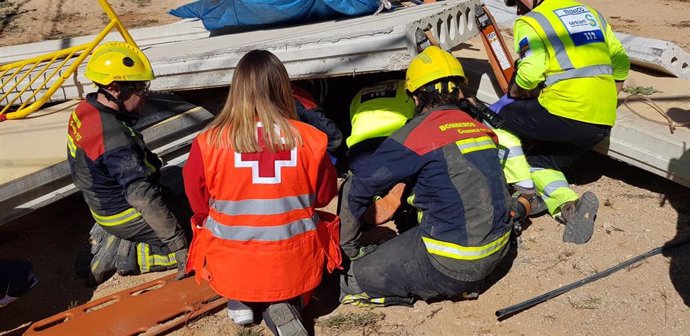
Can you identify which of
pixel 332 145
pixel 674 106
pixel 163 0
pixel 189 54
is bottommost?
pixel 163 0

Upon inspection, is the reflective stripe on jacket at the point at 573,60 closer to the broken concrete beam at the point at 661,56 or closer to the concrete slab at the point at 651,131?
the concrete slab at the point at 651,131

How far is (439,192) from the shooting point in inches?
129

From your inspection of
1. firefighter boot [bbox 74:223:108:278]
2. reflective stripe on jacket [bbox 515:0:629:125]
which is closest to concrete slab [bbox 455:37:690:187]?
reflective stripe on jacket [bbox 515:0:629:125]

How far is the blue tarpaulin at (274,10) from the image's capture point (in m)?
5.15

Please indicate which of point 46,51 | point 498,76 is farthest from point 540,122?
point 46,51

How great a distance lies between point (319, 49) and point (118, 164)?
143 centimetres

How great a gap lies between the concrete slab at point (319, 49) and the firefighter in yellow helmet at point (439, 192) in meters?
0.35

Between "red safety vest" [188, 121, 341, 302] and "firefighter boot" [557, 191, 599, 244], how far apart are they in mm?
1767

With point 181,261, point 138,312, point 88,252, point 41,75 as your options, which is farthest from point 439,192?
point 41,75

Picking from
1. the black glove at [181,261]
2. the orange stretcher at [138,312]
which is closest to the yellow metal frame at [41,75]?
the black glove at [181,261]

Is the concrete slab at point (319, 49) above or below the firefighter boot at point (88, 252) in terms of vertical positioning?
above

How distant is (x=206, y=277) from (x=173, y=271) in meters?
1.04

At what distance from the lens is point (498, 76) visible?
4.76 metres

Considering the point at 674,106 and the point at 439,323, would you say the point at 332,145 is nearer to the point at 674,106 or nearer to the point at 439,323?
the point at 439,323
